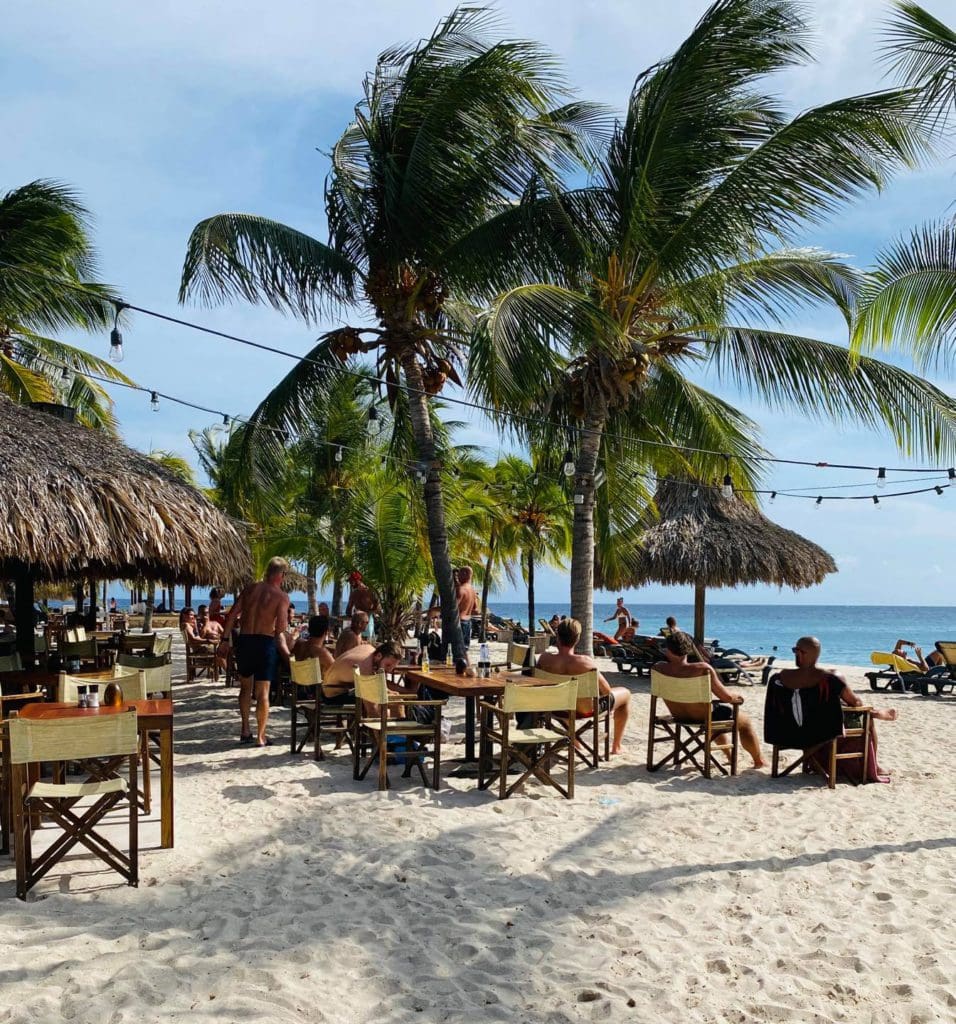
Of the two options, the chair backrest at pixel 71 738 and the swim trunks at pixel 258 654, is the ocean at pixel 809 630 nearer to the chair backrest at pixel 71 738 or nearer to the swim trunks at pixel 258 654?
the swim trunks at pixel 258 654

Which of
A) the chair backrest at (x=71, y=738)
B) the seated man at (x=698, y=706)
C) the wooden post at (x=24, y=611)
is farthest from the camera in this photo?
the wooden post at (x=24, y=611)

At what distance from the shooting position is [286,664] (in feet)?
33.3

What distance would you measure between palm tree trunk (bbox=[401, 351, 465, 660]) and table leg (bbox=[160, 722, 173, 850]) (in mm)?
5732

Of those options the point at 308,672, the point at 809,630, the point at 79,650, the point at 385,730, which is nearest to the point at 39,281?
the point at 79,650

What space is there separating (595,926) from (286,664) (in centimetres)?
665

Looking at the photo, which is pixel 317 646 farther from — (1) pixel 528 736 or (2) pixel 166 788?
(2) pixel 166 788

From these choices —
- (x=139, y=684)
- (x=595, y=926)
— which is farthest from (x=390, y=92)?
(x=595, y=926)

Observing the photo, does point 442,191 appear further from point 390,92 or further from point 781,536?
point 781,536

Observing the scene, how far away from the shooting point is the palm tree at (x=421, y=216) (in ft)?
32.5

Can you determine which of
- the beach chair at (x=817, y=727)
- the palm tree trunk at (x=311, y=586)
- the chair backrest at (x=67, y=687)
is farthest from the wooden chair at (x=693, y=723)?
the palm tree trunk at (x=311, y=586)

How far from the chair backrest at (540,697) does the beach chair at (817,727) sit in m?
1.83

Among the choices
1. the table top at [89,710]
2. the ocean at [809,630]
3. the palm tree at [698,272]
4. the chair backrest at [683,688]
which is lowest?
the ocean at [809,630]

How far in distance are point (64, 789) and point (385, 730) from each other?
2.38 meters

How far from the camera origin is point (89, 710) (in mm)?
5090
